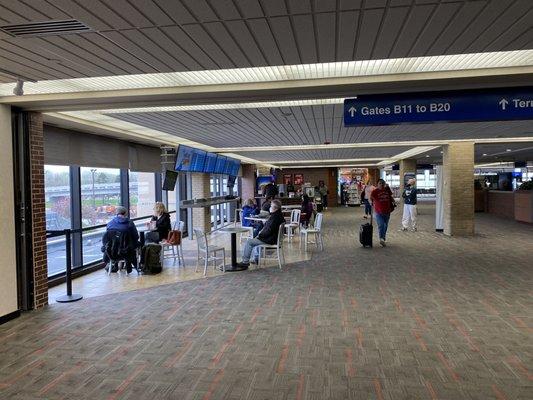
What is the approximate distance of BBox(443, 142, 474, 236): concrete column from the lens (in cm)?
1152

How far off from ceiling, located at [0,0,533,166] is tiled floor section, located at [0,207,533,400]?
2.51 m

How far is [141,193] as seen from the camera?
11.2 meters

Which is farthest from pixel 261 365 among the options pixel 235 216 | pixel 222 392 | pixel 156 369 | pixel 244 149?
pixel 235 216

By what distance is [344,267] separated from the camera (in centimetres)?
782

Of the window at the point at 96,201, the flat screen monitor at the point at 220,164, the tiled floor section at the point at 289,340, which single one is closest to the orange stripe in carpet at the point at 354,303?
the tiled floor section at the point at 289,340

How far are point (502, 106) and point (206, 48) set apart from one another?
3002 millimetres

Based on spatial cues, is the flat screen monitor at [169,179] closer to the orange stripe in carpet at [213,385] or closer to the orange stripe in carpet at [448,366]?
the orange stripe in carpet at [213,385]

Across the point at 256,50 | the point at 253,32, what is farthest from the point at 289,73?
the point at 253,32

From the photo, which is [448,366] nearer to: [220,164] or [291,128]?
[291,128]

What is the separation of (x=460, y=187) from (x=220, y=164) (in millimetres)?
7247

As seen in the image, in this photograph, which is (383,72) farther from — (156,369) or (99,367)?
(99,367)

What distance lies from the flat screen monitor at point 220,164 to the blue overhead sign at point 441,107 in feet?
31.2

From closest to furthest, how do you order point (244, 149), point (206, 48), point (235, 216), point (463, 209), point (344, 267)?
point (206, 48) < point (344, 267) < point (463, 209) < point (244, 149) < point (235, 216)

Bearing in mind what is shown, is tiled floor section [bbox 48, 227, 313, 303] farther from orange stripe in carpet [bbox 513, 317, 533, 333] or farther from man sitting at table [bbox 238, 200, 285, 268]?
orange stripe in carpet [bbox 513, 317, 533, 333]
